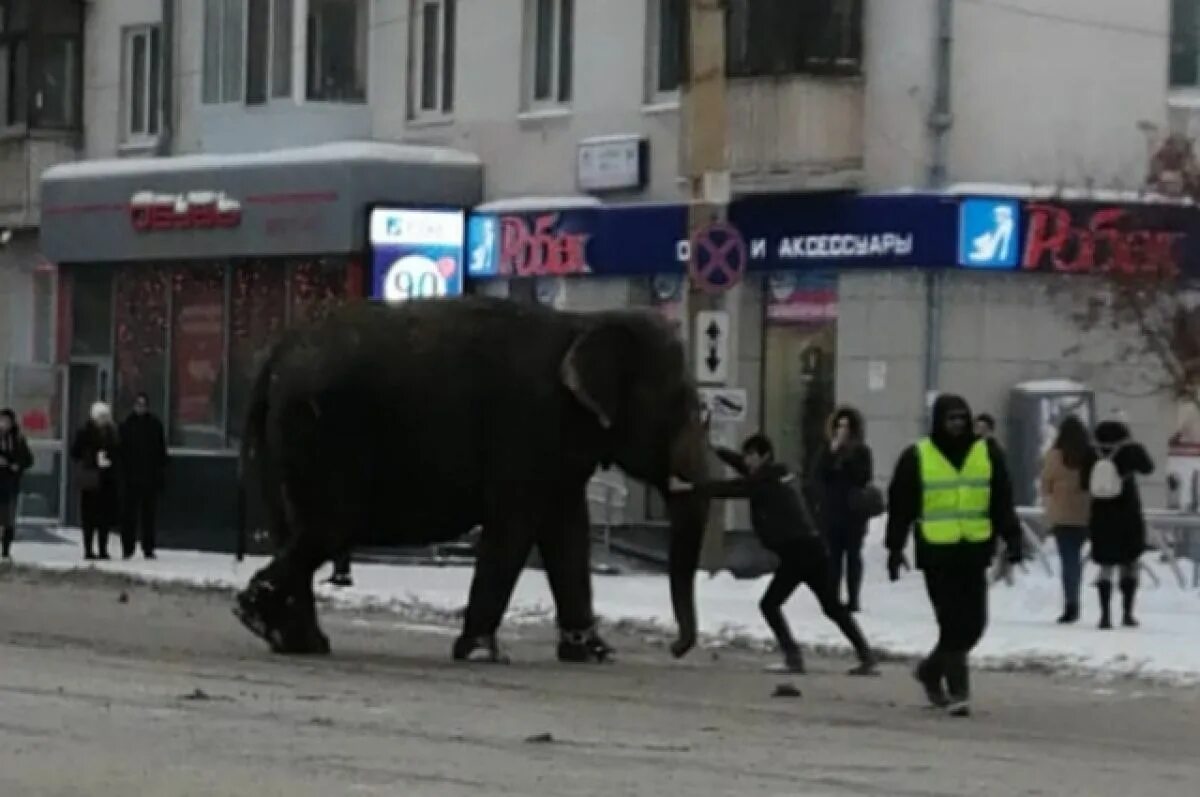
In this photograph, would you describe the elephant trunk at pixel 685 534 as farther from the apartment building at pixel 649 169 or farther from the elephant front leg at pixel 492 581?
the apartment building at pixel 649 169

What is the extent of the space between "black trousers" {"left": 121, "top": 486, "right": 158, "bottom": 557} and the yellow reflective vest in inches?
727

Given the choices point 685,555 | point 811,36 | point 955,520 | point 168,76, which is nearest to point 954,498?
point 955,520

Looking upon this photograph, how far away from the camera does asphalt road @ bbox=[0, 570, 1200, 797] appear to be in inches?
591

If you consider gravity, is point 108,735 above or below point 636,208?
below

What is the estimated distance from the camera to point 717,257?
2786 cm

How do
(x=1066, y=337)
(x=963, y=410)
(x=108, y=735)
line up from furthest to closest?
1. (x=1066, y=337)
2. (x=963, y=410)
3. (x=108, y=735)

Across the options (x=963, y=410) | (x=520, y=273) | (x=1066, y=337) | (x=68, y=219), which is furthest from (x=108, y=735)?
(x=68, y=219)

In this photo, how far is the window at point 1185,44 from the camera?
117 ft

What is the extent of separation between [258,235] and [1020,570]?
45.3 ft

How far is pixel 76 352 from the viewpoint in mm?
45062

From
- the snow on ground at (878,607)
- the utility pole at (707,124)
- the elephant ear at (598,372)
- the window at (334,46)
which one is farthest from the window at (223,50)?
the elephant ear at (598,372)

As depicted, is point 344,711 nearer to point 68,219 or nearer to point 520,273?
point 520,273

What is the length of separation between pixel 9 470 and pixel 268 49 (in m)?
8.38

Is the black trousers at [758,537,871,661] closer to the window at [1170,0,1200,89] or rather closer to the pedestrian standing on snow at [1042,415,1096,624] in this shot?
the pedestrian standing on snow at [1042,415,1096,624]
